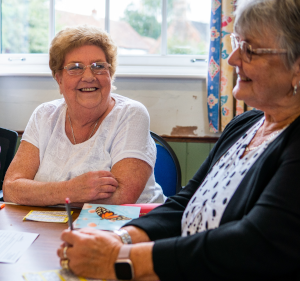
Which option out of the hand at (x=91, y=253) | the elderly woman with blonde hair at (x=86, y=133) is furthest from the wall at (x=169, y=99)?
the hand at (x=91, y=253)

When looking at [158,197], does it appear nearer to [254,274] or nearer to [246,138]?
[246,138]

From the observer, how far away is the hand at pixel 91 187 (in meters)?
1.32

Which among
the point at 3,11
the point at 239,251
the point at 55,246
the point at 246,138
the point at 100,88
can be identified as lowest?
the point at 55,246

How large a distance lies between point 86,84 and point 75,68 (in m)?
0.10

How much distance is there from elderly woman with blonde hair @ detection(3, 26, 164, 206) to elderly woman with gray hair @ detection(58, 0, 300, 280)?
409mm

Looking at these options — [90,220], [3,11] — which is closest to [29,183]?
[90,220]

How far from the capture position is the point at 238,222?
0.82 m

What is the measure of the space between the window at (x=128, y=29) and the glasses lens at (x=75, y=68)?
1.01 metres

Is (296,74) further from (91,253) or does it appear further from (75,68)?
(75,68)

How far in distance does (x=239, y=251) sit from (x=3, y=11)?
297cm

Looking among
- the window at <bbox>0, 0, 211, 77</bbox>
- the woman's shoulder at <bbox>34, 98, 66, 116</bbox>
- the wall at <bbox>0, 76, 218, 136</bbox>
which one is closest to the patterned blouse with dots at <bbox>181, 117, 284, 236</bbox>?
the woman's shoulder at <bbox>34, 98, 66, 116</bbox>

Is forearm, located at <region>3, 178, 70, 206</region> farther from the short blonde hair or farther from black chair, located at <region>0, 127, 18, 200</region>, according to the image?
the short blonde hair

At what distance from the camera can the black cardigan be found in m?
0.74

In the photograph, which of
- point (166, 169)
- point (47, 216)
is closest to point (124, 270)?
point (47, 216)
